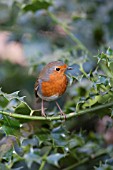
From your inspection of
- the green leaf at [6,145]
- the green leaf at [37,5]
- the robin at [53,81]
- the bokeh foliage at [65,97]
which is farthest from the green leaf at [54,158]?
the green leaf at [37,5]

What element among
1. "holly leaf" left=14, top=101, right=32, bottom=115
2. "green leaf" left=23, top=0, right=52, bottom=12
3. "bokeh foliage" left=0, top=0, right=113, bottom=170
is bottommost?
"bokeh foliage" left=0, top=0, right=113, bottom=170

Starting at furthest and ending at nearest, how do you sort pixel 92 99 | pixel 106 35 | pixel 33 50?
pixel 33 50 → pixel 106 35 → pixel 92 99

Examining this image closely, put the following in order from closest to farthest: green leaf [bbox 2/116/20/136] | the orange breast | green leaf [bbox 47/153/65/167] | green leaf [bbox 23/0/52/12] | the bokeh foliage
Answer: green leaf [bbox 2/116/20/136] < the bokeh foliage < green leaf [bbox 47/153/65/167] < the orange breast < green leaf [bbox 23/0/52/12]

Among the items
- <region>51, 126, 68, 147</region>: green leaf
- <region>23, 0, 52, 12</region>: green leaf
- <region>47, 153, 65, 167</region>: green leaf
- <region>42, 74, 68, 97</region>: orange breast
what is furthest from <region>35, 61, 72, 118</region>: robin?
<region>23, 0, 52, 12</region>: green leaf

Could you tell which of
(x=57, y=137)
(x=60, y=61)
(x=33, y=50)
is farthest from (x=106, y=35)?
(x=57, y=137)

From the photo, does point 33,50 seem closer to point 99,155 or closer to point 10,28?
point 10,28

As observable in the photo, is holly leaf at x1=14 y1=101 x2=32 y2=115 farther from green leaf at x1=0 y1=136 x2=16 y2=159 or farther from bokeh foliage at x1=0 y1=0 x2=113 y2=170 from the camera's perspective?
green leaf at x1=0 y1=136 x2=16 y2=159

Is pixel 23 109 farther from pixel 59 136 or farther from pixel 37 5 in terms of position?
pixel 37 5

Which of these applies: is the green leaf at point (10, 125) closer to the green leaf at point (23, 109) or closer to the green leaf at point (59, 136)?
the green leaf at point (23, 109)
